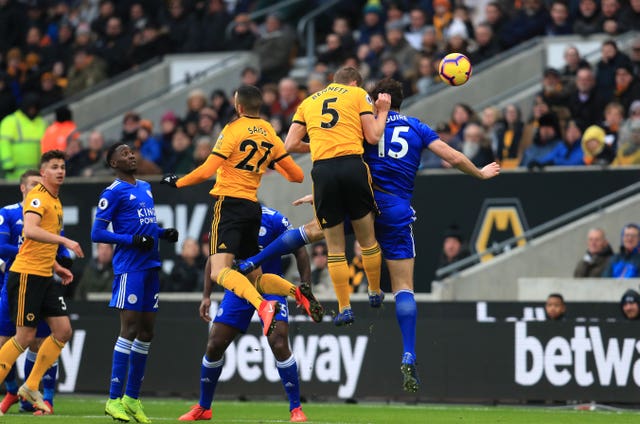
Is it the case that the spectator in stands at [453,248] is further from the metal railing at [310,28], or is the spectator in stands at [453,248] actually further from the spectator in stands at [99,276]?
the metal railing at [310,28]

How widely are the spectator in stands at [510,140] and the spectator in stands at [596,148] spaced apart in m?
1.18

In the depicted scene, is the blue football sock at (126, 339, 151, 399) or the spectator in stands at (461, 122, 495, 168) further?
the spectator in stands at (461, 122, 495, 168)

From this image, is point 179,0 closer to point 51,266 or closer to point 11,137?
point 11,137

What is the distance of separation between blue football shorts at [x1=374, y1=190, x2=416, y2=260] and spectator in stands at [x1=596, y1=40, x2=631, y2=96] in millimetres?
8654

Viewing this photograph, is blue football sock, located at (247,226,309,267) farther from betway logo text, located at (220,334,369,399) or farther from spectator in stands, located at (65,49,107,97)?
spectator in stands, located at (65,49,107,97)

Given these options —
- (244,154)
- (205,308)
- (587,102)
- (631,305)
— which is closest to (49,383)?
(205,308)

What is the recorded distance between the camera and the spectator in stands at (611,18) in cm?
2303

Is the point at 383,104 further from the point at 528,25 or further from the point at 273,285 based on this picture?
the point at 528,25

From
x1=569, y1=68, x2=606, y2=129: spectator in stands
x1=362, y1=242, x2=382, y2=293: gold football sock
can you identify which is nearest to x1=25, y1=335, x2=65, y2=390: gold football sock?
x1=362, y1=242, x2=382, y2=293: gold football sock

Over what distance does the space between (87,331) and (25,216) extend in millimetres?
4984

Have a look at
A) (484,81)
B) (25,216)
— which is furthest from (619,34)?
(25,216)

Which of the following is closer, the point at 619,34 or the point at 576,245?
the point at 576,245

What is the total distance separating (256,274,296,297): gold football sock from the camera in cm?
1376

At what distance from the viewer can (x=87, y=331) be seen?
1934 cm
